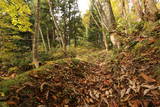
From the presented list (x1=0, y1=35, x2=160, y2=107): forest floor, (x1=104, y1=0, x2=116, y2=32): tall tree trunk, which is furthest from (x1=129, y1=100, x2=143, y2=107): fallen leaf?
(x1=104, y1=0, x2=116, y2=32): tall tree trunk

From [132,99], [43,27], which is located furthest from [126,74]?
[43,27]

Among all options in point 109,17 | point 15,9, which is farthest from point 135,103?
point 15,9

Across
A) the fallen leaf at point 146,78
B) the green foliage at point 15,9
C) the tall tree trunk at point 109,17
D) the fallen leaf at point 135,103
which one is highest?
the green foliage at point 15,9

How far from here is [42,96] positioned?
79.5 inches

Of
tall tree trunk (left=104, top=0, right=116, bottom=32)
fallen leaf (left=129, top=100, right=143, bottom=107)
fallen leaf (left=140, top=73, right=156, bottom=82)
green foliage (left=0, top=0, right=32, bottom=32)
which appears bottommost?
fallen leaf (left=129, top=100, right=143, bottom=107)

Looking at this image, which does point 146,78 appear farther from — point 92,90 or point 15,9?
point 15,9

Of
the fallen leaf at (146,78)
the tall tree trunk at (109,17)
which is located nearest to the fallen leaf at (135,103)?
the fallen leaf at (146,78)

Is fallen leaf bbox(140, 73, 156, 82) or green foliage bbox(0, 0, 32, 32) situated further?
green foliage bbox(0, 0, 32, 32)

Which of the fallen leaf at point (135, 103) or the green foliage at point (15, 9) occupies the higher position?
the green foliage at point (15, 9)

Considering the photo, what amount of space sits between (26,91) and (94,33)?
22701 mm

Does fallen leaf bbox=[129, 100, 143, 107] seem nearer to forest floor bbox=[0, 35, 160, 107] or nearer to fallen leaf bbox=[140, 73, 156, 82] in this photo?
forest floor bbox=[0, 35, 160, 107]

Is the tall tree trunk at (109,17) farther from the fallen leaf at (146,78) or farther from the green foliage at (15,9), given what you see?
the green foliage at (15,9)

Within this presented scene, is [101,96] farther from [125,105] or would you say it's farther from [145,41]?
[145,41]

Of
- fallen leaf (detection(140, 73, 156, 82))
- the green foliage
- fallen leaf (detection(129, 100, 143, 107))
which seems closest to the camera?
fallen leaf (detection(129, 100, 143, 107))
